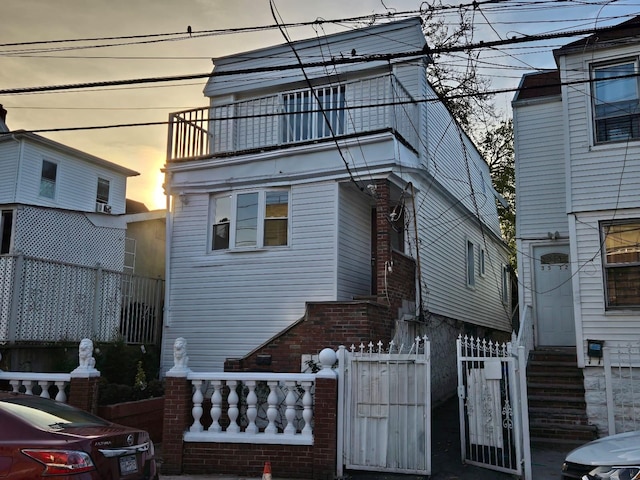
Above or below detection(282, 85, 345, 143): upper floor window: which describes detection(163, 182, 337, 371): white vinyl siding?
below

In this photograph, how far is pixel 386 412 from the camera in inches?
301

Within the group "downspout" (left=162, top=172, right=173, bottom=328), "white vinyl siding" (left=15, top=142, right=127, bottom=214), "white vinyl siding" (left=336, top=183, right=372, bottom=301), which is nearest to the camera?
"white vinyl siding" (left=336, top=183, right=372, bottom=301)

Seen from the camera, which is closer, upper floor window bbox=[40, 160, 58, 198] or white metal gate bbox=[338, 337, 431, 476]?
white metal gate bbox=[338, 337, 431, 476]

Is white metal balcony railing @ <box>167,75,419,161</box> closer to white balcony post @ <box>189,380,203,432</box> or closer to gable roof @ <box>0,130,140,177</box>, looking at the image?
white balcony post @ <box>189,380,203,432</box>

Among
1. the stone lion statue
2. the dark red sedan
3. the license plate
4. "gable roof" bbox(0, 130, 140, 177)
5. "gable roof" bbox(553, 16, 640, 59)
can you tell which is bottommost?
the license plate

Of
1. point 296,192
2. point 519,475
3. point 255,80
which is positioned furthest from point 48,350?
point 519,475

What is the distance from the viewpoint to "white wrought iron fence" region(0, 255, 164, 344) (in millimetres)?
11250

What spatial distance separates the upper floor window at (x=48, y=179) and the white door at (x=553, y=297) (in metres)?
19.8

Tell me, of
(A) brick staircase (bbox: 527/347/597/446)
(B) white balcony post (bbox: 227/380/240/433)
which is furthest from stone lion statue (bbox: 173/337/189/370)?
(A) brick staircase (bbox: 527/347/597/446)

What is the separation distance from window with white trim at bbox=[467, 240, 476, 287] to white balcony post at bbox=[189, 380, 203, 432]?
1153cm

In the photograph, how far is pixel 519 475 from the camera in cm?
755

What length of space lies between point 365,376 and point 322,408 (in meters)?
0.71

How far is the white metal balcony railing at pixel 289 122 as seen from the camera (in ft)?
42.1

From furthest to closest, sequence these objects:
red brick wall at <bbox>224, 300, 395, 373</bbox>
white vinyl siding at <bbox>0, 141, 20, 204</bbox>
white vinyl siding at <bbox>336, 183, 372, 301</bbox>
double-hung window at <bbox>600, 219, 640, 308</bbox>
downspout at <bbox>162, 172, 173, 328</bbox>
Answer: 1. white vinyl siding at <bbox>0, 141, 20, 204</bbox>
2. downspout at <bbox>162, 172, 173, 328</bbox>
3. white vinyl siding at <bbox>336, 183, 372, 301</bbox>
4. double-hung window at <bbox>600, 219, 640, 308</bbox>
5. red brick wall at <bbox>224, 300, 395, 373</bbox>
